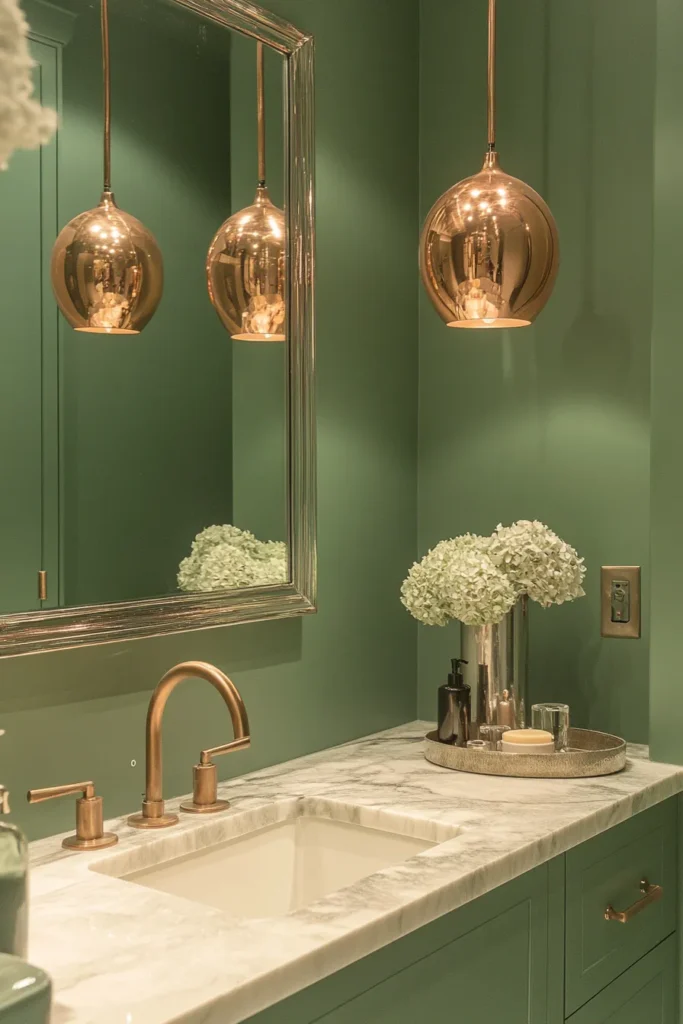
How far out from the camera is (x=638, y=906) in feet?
5.98

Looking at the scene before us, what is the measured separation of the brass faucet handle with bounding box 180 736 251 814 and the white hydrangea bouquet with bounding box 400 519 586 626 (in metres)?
0.48

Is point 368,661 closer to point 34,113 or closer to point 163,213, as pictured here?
point 163,213

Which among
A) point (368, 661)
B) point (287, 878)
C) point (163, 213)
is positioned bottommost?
point (287, 878)

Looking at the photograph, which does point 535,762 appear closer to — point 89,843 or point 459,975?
point 459,975

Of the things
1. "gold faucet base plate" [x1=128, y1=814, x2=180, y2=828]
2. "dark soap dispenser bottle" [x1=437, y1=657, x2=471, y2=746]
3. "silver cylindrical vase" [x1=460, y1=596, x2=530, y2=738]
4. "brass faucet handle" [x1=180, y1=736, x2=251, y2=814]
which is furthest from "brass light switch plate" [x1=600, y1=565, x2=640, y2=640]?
"gold faucet base plate" [x1=128, y1=814, x2=180, y2=828]

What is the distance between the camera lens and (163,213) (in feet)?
5.81

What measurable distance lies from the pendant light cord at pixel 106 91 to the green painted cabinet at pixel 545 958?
1.15 meters

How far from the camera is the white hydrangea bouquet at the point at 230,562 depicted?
5.97ft

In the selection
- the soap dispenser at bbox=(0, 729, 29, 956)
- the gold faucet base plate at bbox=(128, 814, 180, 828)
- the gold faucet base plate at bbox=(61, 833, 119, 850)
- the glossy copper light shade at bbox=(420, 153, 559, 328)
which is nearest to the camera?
the soap dispenser at bbox=(0, 729, 29, 956)

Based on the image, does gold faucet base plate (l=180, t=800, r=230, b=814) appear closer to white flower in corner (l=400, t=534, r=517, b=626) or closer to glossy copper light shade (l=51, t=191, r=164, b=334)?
white flower in corner (l=400, t=534, r=517, b=626)

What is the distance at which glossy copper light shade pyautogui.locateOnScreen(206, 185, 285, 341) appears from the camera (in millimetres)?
1866

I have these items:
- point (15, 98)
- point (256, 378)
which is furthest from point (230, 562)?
point (15, 98)

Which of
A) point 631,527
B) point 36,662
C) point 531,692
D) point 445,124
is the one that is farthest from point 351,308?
point 36,662

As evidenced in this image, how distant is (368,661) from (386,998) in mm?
990
